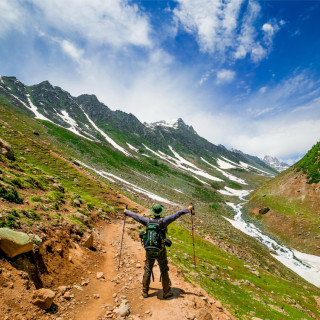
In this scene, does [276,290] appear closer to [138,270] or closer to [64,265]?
[138,270]

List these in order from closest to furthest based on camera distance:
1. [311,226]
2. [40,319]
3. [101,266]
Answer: [40,319] → [101,266] → [311,226]

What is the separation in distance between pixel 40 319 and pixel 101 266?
→ 6.26 metres

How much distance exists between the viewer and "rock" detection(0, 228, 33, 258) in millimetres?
7312

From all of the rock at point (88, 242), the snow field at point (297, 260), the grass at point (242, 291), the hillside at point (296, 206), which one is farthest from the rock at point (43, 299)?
the hillside at point (296, 206)

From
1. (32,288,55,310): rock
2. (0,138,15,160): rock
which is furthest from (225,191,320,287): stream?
(0,138,15,160): rock

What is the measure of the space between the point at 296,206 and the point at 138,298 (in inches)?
2433

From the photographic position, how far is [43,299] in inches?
267

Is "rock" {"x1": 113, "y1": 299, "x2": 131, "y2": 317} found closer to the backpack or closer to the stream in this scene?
the backpack

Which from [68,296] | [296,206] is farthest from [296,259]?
[68,296]

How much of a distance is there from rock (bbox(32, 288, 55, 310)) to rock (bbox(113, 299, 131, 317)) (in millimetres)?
2652

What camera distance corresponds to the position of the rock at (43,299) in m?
6.69

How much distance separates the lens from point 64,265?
10258 millimetres

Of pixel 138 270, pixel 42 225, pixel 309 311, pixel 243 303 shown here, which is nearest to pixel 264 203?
pixel 309 311

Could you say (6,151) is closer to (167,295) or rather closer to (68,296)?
(68,296)
